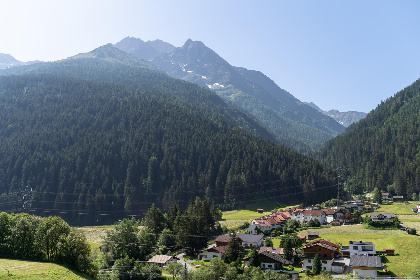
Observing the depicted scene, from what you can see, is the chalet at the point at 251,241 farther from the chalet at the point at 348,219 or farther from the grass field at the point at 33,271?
the grass field at the point at 33,271

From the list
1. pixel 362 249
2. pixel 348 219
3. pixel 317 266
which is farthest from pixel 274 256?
pixel 348 219

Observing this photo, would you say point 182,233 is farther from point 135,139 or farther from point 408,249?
point 135,139

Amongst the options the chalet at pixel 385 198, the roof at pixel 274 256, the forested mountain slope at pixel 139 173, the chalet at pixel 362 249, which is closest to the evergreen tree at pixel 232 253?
the roof at pixel 274 256

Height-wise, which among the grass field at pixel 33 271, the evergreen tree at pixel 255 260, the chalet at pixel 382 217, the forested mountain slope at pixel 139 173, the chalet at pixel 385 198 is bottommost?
the evergreen tree at pixel 255 260

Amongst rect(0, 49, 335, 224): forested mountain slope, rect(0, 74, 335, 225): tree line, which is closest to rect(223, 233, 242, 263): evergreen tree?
rect(0, 74, 335, 225): tree line

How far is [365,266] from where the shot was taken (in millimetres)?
62375

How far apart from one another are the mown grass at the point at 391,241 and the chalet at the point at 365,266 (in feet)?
11.1

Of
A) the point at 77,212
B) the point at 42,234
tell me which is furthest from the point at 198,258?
the point at 77,212

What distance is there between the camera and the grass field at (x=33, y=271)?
44.1 meters

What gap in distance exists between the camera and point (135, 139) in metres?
195

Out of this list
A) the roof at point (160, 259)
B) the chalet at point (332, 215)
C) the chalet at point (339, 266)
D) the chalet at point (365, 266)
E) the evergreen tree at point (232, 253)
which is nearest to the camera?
the chalet at point (365, 266)

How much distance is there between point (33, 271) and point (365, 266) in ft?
188

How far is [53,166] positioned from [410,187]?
17761 centimetres

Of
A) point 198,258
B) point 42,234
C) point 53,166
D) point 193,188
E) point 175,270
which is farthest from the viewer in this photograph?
point 53,166
